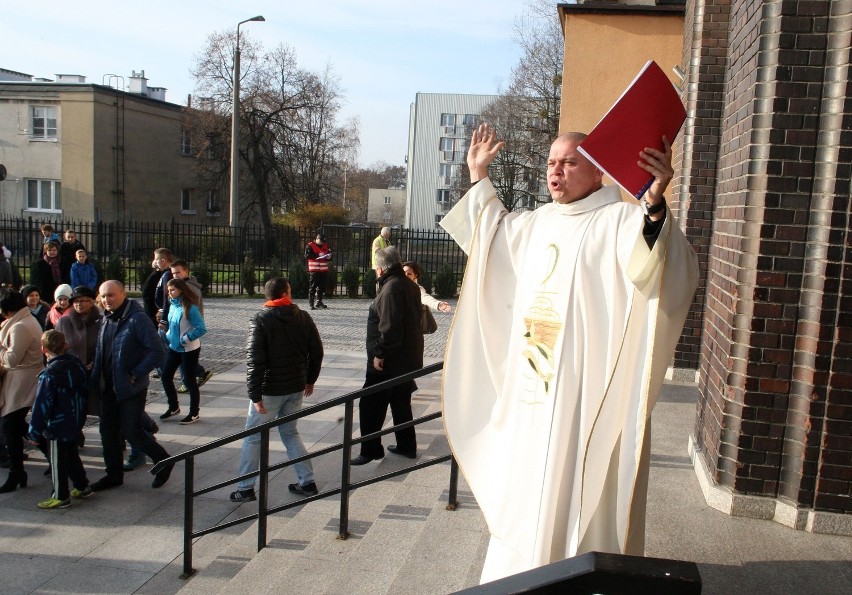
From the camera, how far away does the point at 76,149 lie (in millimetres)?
32188

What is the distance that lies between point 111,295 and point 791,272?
5104 millimetres

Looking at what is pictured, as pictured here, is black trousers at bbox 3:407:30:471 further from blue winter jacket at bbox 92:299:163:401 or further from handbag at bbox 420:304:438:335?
handbag at bbox 420:304:438:335

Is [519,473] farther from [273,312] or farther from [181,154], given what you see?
[181,154]

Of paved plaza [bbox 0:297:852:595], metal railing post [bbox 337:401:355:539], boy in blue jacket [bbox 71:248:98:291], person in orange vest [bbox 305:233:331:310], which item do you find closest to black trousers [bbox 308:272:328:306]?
person in orange vest [bbox 305:233:331:310]

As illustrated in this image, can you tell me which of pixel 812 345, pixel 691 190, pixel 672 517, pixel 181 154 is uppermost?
pixel 181 154

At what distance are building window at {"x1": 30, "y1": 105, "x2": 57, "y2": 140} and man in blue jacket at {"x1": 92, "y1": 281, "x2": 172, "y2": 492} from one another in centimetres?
3006

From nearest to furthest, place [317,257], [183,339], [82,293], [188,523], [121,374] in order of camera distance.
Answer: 1. [188,523]
2. [121,374]
3. [82,293]
4. [183,339]
5. [317,257]

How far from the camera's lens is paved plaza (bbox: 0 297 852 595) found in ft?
11.2

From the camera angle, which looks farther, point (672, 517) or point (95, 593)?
point (95, 593)

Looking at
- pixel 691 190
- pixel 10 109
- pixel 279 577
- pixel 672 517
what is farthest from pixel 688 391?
pixel 10 109

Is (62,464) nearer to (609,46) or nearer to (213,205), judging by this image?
(609,46)

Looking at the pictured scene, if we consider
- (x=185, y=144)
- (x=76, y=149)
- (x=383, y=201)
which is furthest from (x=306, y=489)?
(x=383, y=201)

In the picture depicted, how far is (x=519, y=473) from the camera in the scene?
307 cm

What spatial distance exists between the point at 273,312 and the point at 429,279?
13825mm
